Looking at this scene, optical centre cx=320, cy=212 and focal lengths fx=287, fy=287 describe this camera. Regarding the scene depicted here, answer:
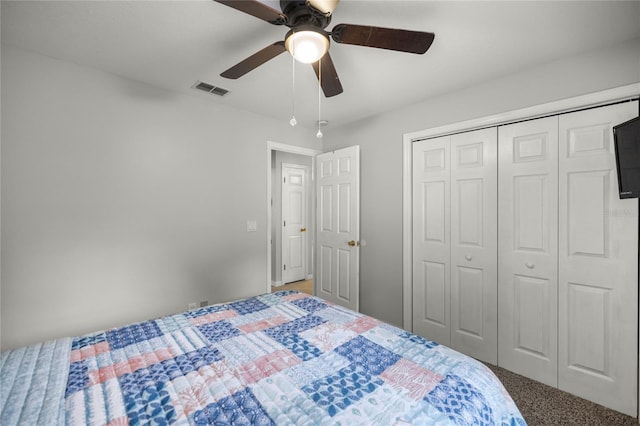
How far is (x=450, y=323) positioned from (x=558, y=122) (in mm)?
1891

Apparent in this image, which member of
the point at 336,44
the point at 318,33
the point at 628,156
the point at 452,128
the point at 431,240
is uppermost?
the point at 336,44

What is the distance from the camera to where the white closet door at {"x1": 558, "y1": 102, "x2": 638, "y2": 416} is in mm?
1870

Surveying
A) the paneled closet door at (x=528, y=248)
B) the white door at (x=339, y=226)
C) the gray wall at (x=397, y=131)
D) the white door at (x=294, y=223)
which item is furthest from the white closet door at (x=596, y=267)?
the white door at (x=294, y=223)

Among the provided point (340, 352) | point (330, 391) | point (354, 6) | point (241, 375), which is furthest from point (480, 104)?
point (241, 375)

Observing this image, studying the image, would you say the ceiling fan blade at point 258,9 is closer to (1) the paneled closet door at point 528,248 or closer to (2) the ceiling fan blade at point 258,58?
(2) the ceiling fan blade at point 258,58

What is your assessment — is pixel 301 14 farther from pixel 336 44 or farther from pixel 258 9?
pixel 336 44

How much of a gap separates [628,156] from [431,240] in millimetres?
1480

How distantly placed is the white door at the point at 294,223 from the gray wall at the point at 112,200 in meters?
1.77

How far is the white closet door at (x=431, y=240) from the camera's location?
2744 mm

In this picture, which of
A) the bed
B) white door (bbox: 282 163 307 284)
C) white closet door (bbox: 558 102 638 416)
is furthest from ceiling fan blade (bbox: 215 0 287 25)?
white door (bbox: 282 163 307 284)

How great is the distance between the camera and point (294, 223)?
5141 mm

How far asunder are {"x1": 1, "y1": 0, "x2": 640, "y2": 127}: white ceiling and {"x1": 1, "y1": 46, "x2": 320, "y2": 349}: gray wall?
11.6 inches

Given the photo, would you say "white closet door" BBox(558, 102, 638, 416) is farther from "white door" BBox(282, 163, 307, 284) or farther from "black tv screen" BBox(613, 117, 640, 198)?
"white door" BBox(282, 163, 307, 284)

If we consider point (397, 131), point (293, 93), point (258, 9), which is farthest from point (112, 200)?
point (397, 131)
